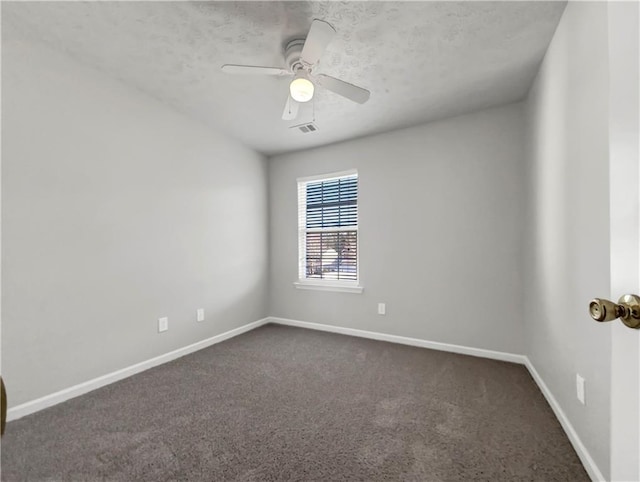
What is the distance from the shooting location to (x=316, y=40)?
1.69 m

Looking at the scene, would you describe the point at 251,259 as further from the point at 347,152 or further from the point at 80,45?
the point at 80,45

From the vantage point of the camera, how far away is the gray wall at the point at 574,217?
53.2 inches

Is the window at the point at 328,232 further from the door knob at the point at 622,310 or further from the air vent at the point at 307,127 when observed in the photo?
the door knob at the point at 622,310

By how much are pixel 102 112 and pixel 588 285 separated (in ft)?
11.3

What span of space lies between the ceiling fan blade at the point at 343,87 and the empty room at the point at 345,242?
2 centimetres

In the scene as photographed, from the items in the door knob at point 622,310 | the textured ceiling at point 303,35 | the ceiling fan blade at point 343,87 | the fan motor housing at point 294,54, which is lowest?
the door knob at point 622,310

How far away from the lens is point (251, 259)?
3.96 m

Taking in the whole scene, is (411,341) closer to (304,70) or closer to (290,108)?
(290,108)

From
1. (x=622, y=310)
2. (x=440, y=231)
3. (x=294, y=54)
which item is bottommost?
(x=622, y=310)

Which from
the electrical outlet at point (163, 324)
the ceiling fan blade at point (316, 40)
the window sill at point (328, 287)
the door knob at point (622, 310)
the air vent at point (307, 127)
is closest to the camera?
the door knob at point (622, 310)

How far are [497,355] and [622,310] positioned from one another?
8.98ft

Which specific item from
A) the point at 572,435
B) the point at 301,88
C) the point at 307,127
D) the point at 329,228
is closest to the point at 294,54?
the point at 301,88

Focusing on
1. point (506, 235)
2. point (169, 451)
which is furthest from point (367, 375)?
point (506, 235)

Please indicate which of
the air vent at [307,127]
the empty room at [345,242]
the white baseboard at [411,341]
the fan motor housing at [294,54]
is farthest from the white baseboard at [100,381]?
the fan motor housing at [294,54]
